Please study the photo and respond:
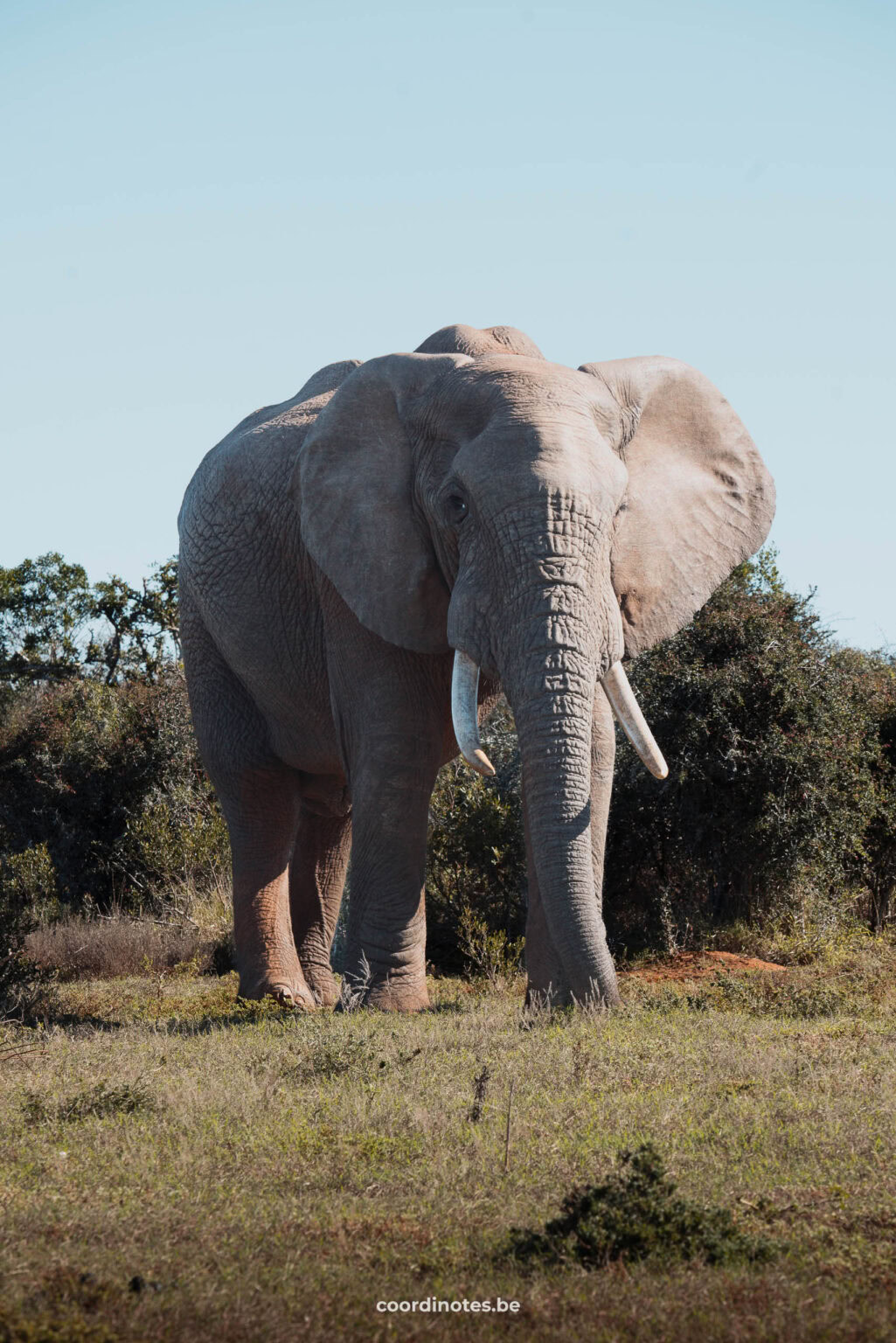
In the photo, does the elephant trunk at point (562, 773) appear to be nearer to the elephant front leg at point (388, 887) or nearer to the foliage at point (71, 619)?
the elephant front leg at point (388, 887)

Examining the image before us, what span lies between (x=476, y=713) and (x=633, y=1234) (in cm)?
411

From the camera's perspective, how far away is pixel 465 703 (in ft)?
27.1

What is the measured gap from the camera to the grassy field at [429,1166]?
163 inches

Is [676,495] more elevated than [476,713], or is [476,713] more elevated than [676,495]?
[676,495]

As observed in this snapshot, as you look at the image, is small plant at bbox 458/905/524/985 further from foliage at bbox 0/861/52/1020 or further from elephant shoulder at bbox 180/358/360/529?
elephant shoulder at bbox 180/358/360/529

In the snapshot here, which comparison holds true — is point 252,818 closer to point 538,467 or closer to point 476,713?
point 476,713

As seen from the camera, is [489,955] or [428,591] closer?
[428,591]

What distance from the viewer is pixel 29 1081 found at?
727 cm

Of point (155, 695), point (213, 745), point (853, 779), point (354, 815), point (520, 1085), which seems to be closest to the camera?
point (520, 1085)

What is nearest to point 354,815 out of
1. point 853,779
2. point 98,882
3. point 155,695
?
point 853,779

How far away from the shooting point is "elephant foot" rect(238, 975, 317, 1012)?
10.9 m

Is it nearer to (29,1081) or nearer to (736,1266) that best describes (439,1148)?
(736,1266)

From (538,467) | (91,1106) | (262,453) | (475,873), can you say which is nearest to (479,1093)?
(91,1106)

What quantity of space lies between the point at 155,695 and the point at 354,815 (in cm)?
1027
